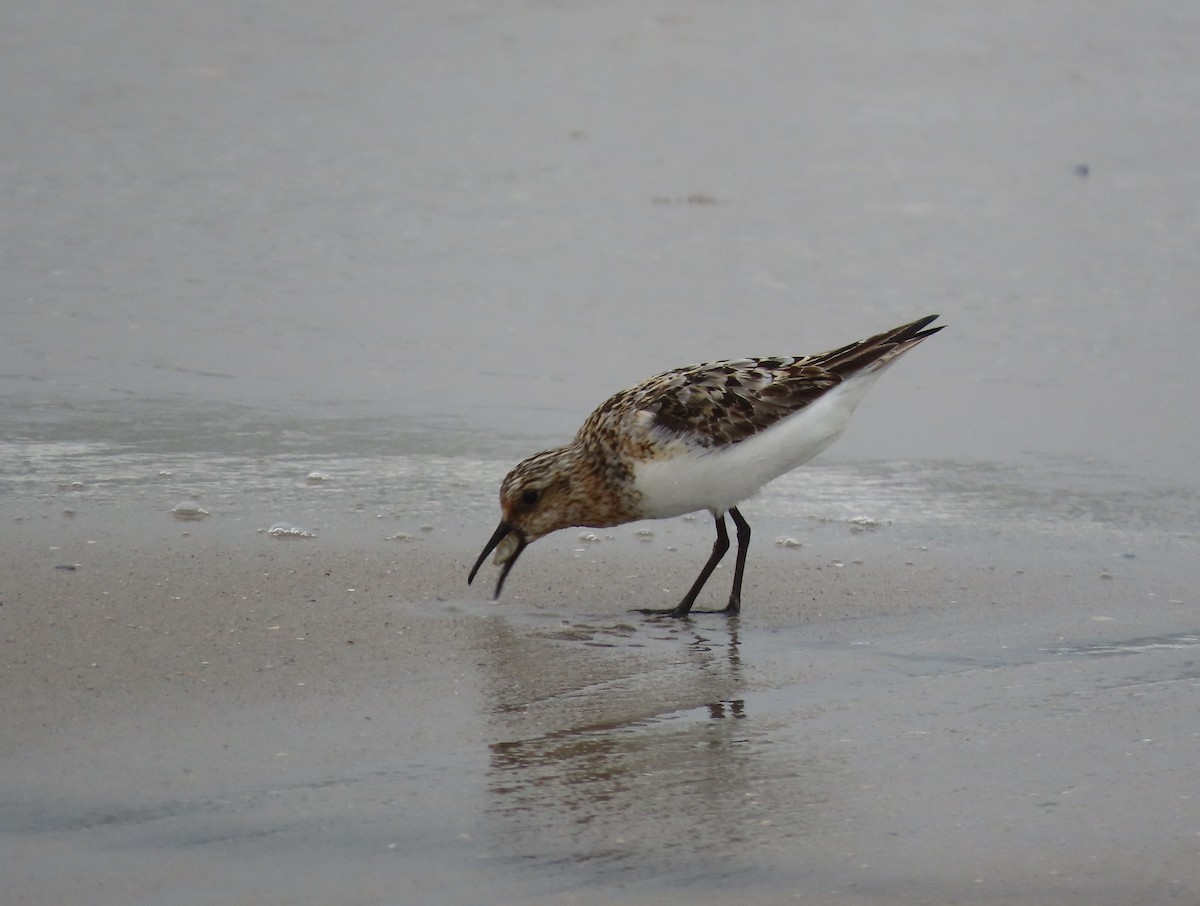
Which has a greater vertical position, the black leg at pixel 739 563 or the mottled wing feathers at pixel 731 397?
the mottled wing feathers at pixel 731 397

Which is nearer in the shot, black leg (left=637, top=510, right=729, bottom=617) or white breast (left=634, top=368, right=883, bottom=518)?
black leg (left=637, top=510, right=729, bottom=617)

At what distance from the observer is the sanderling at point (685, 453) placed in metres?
6.06

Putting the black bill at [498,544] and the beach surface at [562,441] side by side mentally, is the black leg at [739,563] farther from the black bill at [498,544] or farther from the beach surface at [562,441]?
the black bill at [498,544]

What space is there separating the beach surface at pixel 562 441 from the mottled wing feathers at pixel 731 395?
58cm

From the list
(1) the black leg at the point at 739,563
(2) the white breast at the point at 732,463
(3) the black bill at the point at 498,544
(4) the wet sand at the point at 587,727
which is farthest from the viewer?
(2) the white breast at the point at 732,463

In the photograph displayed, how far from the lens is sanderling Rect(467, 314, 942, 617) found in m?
6.06

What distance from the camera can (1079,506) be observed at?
707 cm

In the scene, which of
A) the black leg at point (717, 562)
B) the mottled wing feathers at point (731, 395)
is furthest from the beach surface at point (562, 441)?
the mottled wing feathers at point (731, 395)

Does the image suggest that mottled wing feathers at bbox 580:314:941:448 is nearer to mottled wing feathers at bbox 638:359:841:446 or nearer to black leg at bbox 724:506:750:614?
mottled wing feathers at bbox 638:359:841:446

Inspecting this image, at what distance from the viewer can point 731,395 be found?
6.26 meters

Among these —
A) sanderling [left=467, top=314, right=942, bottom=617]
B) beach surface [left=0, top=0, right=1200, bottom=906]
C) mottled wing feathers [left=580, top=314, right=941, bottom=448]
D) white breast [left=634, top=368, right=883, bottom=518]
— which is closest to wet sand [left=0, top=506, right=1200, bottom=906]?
beach surface [left=0, top=0, right=1200, bottom=906]

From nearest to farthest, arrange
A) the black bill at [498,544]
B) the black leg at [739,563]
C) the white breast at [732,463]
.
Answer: the black bill at [498,544]
the black leg at [739,563]
the white breast at [732,463]

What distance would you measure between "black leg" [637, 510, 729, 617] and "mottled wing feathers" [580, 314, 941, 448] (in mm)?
351

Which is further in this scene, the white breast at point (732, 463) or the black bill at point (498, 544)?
the white breast at point (732, 463)
